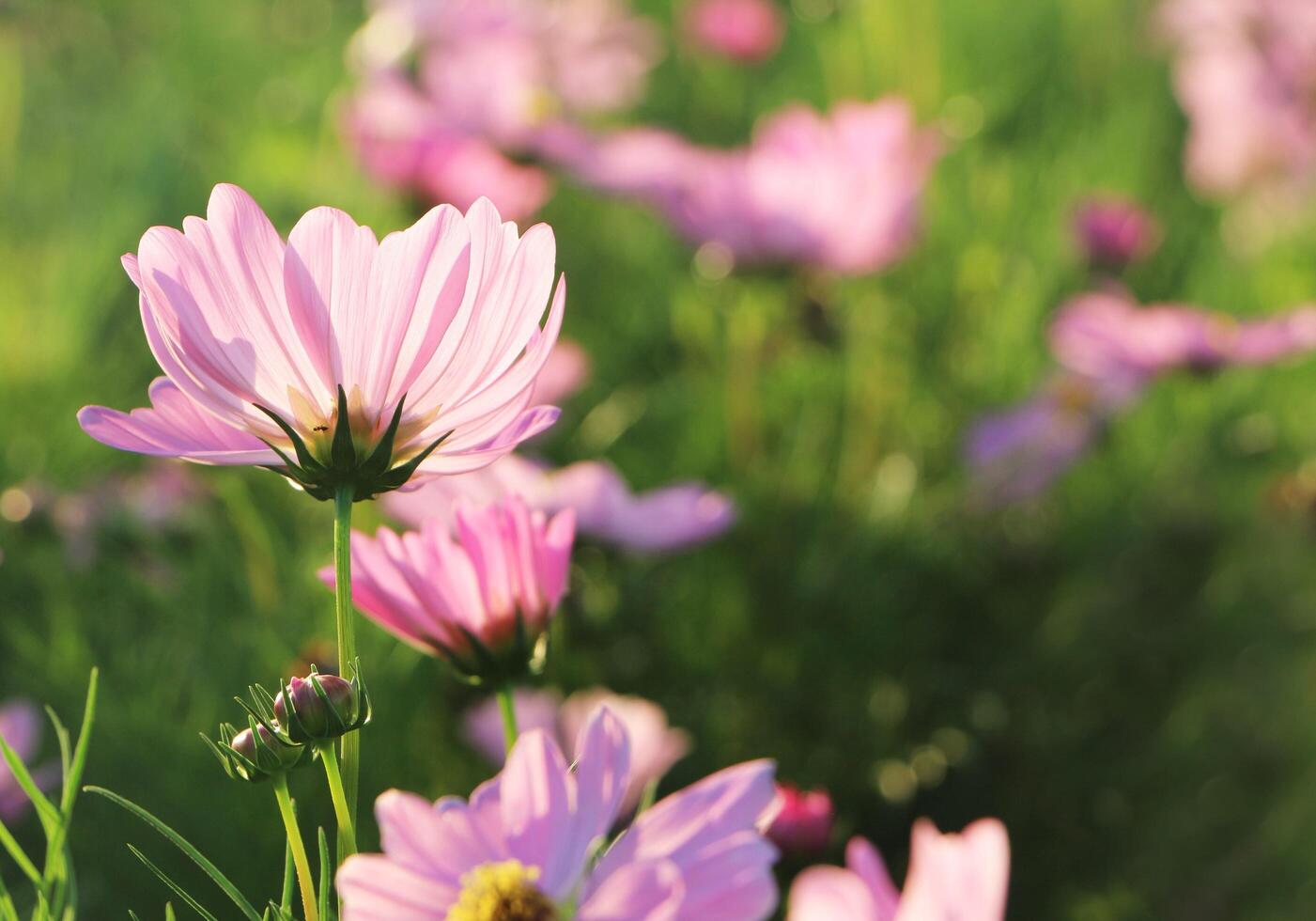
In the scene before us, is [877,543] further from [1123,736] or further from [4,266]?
[4,266]

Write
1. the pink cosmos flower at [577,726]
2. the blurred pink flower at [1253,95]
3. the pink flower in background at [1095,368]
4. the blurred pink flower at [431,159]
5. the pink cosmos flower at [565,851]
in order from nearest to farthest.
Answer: the pink cosmos flower at [565,851]
the pink cosmos flower at [577,726]
the pink flower in background at [1095,368]
the blurred pink flower at [431,159]
the blurred pink flower at [1253,95]

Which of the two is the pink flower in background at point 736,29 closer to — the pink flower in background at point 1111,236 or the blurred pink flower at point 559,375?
the pink flower in background at point 1111,236

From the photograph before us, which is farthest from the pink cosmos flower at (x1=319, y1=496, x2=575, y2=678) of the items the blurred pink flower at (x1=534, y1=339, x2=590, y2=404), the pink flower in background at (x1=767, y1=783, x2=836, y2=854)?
the blurred pink flower at (x1=534, y1=339, x2=590, y2=404)

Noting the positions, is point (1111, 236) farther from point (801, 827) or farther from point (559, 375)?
point (801, 827)

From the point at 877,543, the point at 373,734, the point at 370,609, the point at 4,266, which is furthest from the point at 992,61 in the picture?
the point at 370,609

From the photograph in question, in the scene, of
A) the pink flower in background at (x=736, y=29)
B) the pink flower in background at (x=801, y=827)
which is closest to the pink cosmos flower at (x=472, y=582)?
the pink flower in background at (x=801, y=827)
